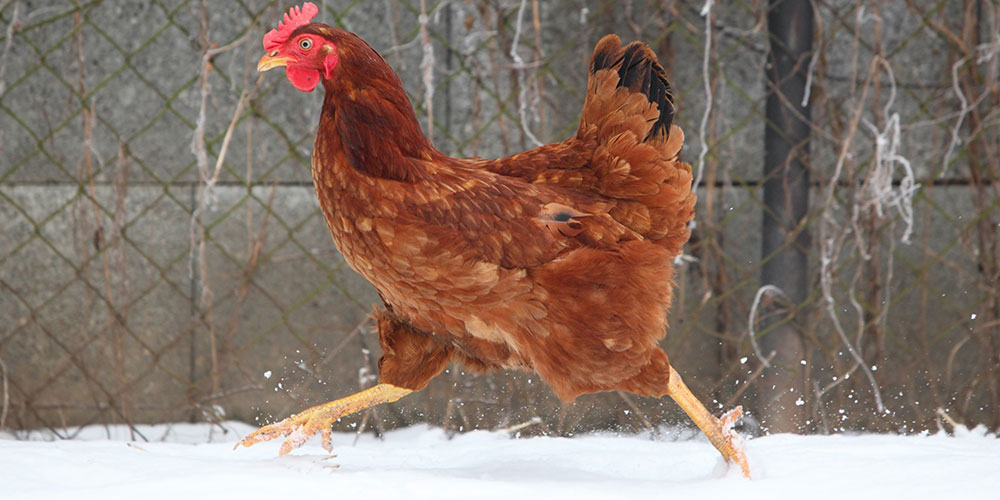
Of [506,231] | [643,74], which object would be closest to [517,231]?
[506,231]

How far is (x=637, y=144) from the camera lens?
1.48 metres

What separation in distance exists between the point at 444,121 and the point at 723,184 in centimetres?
77

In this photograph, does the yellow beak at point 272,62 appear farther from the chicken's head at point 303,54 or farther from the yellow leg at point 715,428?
the yellow leg at point 715,428

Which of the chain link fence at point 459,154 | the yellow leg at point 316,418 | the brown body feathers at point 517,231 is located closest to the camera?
the brown body feathers at point 517,231

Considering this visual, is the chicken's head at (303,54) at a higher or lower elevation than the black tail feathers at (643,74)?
higher

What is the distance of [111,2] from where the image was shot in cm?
224

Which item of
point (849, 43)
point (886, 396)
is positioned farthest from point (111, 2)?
point (886, 396)

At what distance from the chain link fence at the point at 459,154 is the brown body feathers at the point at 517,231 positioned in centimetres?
73

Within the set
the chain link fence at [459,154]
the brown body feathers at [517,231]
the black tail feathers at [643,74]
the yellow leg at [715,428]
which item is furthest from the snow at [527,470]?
the black tail feathers at [643,74]

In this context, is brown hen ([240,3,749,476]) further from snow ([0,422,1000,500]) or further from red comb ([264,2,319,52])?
snow ([0,422,1000,500])

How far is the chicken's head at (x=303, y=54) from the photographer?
4.38 feet

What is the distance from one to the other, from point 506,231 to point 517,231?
18 mm

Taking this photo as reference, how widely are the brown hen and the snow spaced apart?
114mm

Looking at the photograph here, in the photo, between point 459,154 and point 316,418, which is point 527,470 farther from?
point 459,154
